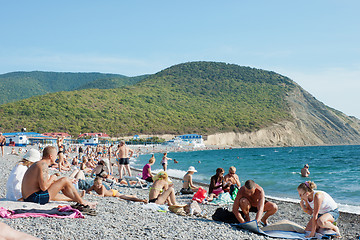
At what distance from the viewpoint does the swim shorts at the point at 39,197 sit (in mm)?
5805

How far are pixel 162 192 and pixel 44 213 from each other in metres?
3.24

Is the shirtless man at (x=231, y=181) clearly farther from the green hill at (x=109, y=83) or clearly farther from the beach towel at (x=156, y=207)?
the green hill at (x=109, y=83)

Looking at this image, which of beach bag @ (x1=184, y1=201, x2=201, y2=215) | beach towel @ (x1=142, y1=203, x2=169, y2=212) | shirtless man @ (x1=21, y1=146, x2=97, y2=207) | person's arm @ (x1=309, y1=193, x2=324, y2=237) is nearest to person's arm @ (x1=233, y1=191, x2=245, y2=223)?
beach bag @ (x1=184, y1=201, x2=201, y2=215)

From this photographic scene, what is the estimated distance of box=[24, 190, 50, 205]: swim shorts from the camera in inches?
229

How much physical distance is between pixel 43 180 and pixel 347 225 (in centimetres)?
715

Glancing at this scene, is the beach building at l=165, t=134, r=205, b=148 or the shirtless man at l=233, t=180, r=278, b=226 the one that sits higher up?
the shirtless man at l=233, t=180, r=278, b=226

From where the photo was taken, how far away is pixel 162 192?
8.16 m

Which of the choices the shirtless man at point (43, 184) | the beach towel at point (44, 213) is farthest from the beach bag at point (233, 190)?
the beach towel at point (44, 213)

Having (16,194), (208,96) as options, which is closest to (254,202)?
(16,194)

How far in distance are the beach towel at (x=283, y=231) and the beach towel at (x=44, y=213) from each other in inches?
116

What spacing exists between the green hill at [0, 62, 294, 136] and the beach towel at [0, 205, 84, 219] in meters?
60.4

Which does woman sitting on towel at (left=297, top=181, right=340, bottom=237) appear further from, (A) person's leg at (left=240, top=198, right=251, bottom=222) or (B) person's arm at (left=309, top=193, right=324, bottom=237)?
(A) person's leg at (left=240, top=198, right=251, bottom=222)

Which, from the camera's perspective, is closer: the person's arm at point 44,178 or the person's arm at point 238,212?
the person's arm at point 44,178

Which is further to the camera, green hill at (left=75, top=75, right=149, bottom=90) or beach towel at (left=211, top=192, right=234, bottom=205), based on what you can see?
green hill at (left=75, top=75, right=149, bottom=90)
